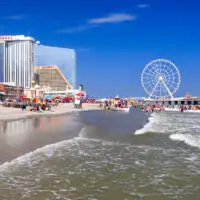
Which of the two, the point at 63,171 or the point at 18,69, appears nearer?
the point at 63,171

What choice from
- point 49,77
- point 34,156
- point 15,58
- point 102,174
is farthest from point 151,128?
point 15,58

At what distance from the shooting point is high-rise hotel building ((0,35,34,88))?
15988 cm

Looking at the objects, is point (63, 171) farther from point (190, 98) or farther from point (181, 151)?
point (190, 98)

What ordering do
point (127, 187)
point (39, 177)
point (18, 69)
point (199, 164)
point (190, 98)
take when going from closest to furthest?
point (127, 187) < point (39, 177) < point (199, 164) < point (190, 98) < point (18, 69)

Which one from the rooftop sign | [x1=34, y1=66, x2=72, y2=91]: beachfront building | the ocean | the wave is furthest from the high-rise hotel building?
the ocean

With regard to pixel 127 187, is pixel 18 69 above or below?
above

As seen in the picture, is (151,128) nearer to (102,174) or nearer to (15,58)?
(102,174)

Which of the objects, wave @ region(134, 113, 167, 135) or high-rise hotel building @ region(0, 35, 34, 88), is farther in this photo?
high-rise hotel building @ region(0, 35, 34, 88)

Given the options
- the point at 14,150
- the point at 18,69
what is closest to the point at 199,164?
the point at 14,150

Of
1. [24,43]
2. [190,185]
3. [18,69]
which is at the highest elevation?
[24,43]

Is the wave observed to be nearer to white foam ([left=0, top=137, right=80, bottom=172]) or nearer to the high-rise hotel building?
white foam ([left=0, top=137, right=80, bottom=172])

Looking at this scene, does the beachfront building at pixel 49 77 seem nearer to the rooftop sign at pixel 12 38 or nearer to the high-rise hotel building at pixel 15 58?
the high-rise hotel building at pixel 15 58

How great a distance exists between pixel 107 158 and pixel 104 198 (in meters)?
3.88

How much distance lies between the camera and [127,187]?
6633 mm
